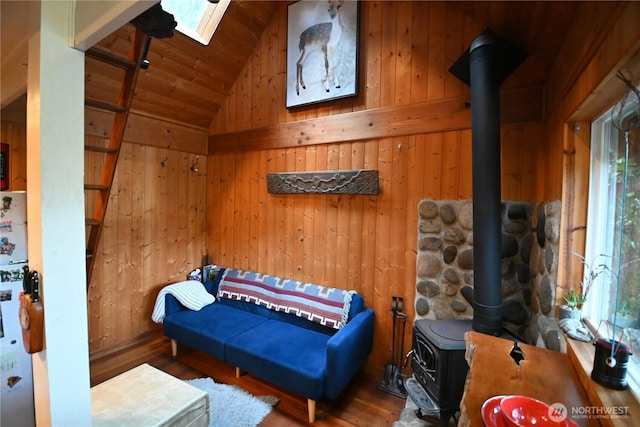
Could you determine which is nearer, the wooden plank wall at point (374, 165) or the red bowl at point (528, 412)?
the red bowl at point (528, 412)

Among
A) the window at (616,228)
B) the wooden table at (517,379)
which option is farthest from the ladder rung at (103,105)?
the window at (616,228)

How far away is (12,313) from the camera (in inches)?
62.3

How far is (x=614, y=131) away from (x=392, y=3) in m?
2.01

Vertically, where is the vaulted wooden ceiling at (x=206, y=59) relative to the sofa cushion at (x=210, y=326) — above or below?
above

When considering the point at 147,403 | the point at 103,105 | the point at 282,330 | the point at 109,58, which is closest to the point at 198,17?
the point at 109,58

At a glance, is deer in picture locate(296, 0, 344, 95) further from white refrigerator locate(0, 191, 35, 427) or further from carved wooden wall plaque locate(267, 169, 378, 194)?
white refrigerator locate(0, 191, 35, 427)

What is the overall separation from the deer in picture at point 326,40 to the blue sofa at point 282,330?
6.99ft

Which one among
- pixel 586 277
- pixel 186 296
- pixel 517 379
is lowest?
pixel 186 296

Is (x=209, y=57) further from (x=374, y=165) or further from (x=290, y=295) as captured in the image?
(x=290, y=295)

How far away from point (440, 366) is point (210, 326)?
79.4 inches

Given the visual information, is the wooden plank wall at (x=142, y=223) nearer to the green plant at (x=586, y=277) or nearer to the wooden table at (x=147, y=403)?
the wooden table at (x=147, y=403)

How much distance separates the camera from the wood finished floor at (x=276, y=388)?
206cm

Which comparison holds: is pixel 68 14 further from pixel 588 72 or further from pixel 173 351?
pixel 173 351

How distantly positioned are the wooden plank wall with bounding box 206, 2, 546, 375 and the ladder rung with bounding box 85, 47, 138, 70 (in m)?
1.65
